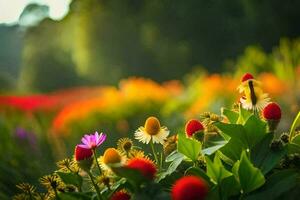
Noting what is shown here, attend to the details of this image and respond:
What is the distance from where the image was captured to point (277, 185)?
90 centimetres

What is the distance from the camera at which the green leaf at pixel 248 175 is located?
869 mm

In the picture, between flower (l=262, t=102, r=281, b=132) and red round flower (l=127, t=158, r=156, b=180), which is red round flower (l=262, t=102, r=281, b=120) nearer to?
flower (l=262, t=102, r=281, b=132)

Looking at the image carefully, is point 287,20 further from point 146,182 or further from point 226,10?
point 146,182

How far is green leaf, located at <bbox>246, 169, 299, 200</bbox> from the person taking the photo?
886mm

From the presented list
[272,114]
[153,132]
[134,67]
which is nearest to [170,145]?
[153,132]

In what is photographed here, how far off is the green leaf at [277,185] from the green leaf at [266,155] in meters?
0.03

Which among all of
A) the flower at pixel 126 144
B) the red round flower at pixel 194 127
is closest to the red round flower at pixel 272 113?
the red round flower at pixel 194 127

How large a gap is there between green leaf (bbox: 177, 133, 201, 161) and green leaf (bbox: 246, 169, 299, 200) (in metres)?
0.11

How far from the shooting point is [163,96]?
4.96 meters

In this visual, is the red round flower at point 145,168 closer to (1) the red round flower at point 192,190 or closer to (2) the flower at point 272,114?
→ (1) the red round flower at point 192,190

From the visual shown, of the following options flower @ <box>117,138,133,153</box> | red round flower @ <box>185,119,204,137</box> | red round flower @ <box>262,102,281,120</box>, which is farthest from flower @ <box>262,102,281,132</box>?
flower @ <box>117,138,133,153</box>

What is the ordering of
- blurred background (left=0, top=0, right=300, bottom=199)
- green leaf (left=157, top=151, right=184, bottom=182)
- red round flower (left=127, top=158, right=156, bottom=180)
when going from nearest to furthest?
1. red round flower (left=127, top=158, right=156, bottom=180)
2. green leaf (left=157, top=151, right=184, bottom=182)
3. blurred background (left=0, top=0, right=300, bottom=199)

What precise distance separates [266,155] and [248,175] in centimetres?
10

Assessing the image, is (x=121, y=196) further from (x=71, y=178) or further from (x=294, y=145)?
(x=294, y=145)
